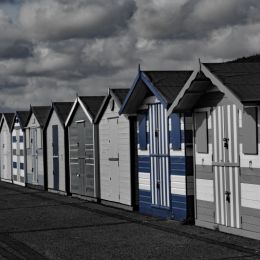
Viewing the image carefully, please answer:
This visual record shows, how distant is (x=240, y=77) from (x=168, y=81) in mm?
3980

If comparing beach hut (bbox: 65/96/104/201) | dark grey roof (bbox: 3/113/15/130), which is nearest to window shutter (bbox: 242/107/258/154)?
beach hut (bbox: 65/96/104/201)

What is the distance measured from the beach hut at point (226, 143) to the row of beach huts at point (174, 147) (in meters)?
0.02

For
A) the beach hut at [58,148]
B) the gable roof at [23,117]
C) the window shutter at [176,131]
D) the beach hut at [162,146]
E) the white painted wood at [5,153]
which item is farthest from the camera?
the white painted wood at [5,153]

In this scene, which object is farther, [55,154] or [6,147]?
[6,147]

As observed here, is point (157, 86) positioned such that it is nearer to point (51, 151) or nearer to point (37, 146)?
point (51, 151)

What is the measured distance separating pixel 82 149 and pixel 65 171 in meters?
2.51

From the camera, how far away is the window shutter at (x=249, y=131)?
1259 cm

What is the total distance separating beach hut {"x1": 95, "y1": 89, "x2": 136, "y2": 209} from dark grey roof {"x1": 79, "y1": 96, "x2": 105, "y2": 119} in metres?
0.78

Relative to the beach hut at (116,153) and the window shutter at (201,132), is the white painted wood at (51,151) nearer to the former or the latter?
the beach hut at (116,153)

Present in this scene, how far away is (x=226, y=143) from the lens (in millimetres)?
13727

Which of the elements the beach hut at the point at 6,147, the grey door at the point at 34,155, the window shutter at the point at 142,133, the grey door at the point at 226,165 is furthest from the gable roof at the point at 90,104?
the beach hut at the point at 6,147

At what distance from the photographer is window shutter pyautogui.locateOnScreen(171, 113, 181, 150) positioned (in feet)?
51.8

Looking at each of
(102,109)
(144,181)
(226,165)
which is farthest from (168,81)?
(102,109)

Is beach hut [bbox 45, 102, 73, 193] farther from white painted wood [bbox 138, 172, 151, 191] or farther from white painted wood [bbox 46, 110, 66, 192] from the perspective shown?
white painted wood [bbox 138, 172, 151, 191]
